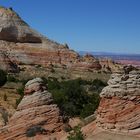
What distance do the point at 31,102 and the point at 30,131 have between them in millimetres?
1877

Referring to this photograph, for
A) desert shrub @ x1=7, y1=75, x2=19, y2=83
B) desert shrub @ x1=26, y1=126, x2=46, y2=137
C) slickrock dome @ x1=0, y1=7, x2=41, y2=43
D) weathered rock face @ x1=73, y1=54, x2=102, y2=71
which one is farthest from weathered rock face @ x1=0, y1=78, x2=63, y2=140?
slickrock dome @ x1=0, y1=7, x2=41, y2=43

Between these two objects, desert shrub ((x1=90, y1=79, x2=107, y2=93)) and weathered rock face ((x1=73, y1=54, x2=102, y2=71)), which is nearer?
desert shrub ((x1=90, y1=79, x2=107, y2=93))

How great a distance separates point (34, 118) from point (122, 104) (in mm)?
5491

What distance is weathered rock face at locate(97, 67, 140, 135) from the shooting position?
1917 cm

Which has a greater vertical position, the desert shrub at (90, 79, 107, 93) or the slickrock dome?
the slickrock dome

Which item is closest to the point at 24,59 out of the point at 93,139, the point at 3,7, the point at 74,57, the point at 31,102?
the point at 74,57

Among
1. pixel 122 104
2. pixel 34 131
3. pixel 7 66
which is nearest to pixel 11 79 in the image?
pixel 7 66

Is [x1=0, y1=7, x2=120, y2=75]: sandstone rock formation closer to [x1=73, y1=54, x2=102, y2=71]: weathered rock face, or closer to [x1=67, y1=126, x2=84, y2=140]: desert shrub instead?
[x1=73, y1=54, x2=102, y2=71]: weathered rock face

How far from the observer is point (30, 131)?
74.4 feet

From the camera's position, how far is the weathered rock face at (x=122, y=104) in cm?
1917

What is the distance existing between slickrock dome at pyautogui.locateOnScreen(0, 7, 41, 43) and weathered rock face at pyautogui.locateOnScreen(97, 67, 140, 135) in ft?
221

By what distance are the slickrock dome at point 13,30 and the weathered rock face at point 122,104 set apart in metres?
67.3

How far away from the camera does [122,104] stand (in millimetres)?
19531

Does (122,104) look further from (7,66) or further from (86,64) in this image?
(86,64)
